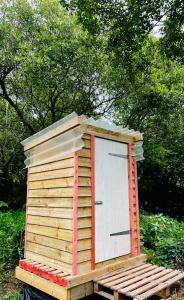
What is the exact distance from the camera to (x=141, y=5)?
17.7 ft

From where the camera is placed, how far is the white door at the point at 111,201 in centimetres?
386

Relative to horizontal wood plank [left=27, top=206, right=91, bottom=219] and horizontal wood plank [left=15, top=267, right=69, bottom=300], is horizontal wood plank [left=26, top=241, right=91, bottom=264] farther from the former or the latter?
horizontal wood plank [left=27, top=206, right=91, bottom=219]

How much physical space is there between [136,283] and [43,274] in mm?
1265

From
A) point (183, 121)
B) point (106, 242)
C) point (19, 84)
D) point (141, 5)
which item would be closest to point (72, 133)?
point (106, 242)

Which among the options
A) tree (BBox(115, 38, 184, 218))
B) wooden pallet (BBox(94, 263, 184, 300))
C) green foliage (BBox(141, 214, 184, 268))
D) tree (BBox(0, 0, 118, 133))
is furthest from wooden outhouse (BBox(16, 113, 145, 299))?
tree (BBox(115, 38, 184, 218))

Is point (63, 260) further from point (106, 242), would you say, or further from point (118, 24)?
point (118, 24)

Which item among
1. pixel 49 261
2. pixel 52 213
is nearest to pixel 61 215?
pixel 52 213

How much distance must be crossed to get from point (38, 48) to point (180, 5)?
387cm

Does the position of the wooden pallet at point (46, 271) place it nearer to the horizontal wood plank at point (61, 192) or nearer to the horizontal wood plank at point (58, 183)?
the horizontal wood plank at point (61, 192)

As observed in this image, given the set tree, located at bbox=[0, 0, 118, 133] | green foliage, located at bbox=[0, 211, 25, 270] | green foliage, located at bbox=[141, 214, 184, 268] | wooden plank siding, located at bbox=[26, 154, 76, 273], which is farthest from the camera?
tree, located at bbox=[0, 0, 118, 133]

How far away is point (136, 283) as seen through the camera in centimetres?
347

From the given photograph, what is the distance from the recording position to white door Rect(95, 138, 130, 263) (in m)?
3.86

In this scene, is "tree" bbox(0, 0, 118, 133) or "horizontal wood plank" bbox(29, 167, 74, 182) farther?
"tree" bbox(0, 0, 118, 133)

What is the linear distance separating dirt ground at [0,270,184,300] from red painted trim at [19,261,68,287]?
51 centimetres
